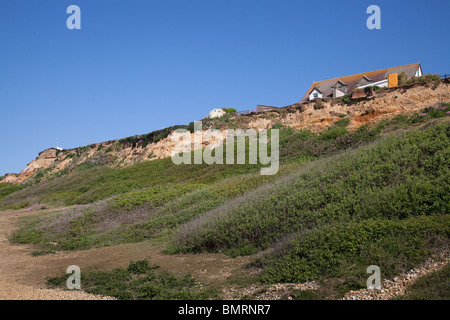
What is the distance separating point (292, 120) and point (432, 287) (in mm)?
24128

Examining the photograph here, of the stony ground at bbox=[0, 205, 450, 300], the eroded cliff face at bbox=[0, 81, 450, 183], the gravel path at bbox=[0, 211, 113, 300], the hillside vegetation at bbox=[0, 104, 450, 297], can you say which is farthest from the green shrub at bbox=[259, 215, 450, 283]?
Result: the eroded cliff face at bbox=[0, 81, 450, 183]

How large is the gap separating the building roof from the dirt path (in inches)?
1307

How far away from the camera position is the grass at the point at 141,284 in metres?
6.13

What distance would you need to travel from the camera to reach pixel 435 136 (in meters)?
10.4

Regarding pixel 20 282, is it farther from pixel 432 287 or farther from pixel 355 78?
pixel 355 78

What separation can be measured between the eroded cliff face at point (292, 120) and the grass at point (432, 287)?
61.4 ft

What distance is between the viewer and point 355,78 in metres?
40.2

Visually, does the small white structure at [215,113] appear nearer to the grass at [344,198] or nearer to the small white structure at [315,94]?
the small white structure at [315,94]

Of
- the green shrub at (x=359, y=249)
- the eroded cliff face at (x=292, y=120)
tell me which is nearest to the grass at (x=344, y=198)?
the green shrub at (x=359, y=249)

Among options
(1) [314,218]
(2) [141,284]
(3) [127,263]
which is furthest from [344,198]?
(3) [127,263]

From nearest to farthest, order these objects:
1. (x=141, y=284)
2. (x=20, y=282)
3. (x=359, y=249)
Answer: (x=359, y=249)
(x=141, y=284)
(x=20, y=282)

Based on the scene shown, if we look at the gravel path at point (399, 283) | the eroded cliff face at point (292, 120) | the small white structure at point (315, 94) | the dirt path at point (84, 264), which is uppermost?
the small white structure at point (315, 94)

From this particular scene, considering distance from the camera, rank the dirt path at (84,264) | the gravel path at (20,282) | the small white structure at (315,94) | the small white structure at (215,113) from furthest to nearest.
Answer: the small white structure at (315,94) → the small white structure at (215,113) → the dirt path at (84,264) → the gravel path at (20,282)
